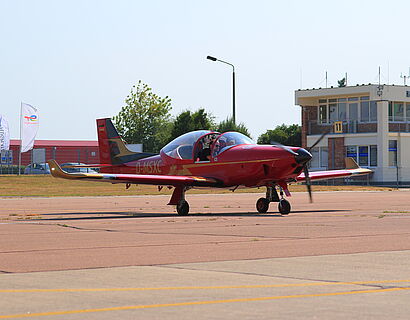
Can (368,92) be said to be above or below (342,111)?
above

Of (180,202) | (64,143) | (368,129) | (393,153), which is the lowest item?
(180,202)

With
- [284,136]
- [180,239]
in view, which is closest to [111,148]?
[180,239]

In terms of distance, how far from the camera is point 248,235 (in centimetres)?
1573

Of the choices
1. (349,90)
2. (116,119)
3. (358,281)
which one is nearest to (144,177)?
(358,281)

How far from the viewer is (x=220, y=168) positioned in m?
25.0

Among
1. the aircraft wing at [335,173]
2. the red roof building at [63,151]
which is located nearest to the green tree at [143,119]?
the red roof building at [63,151]

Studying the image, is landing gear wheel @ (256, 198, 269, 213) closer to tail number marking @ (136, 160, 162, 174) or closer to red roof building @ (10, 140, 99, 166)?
tail number marking @ (136, 160, 162, 174)

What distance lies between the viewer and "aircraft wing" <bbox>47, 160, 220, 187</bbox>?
23453 mm

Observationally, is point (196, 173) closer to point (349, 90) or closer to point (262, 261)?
point (262, 261)

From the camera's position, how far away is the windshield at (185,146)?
84.1 ft

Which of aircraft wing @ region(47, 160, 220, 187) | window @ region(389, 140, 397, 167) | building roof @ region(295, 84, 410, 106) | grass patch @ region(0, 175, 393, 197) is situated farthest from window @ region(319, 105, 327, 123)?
aircraft wing @ region(47, 160, 220, 187)

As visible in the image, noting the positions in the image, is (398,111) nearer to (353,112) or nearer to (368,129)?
(368,129)

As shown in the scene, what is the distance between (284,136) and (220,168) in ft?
279

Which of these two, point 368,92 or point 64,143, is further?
point 64,143
